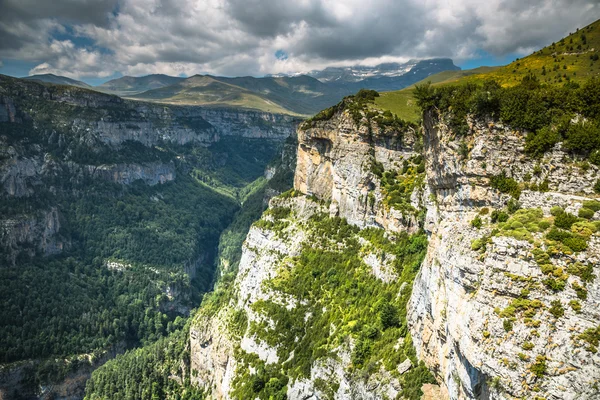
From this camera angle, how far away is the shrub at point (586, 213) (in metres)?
24.9

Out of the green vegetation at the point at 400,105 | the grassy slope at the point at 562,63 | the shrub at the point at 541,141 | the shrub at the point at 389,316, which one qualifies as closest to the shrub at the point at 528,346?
the shrub at the point at 541,141

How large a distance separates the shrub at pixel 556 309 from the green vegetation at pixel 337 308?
18265 mm

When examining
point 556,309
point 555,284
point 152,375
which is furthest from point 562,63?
point 152,375

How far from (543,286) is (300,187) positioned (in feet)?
238

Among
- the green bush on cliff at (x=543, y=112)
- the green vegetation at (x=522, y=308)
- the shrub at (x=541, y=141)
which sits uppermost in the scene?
the green bush on cliff at (x=543, y=112)

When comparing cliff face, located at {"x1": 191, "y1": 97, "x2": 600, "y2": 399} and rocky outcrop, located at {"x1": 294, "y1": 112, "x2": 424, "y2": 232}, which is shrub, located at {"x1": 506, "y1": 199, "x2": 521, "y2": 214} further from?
rocky outcrop, located at {"x1": 294, "y1": 112, "x2": 424, "y2": 232}

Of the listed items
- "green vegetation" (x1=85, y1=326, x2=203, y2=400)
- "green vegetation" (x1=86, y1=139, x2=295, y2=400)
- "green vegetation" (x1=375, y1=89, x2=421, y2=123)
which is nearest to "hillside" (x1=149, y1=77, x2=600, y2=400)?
"green vegetation" (x1=375, y1=89, x2=421, y2=123)

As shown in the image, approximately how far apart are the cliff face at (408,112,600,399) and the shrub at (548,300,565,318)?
6 centimetres

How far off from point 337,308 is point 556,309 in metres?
41.2

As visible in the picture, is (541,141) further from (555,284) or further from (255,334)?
(255,334)

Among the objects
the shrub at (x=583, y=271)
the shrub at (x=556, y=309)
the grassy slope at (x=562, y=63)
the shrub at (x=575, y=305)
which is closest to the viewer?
the shrub at (x=575, y=305)

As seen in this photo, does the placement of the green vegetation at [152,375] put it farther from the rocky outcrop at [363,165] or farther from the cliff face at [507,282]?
the cliff face at [507,282]

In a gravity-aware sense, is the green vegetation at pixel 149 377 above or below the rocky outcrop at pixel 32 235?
below

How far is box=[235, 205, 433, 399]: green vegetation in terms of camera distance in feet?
154
